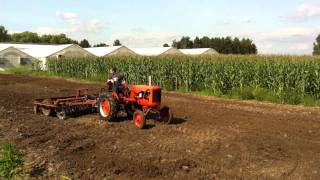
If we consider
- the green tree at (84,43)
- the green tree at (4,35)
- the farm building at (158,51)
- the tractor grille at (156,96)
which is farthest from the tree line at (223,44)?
the tractor grille at (156,96)

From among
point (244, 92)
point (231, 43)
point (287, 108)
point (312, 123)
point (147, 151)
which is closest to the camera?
point (147, 151)

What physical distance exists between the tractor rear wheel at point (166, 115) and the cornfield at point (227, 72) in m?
8.70

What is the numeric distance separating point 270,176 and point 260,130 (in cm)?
398

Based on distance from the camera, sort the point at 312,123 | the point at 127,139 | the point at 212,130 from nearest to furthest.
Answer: the point at 127,139, the point at 212,130, the point at 312,123

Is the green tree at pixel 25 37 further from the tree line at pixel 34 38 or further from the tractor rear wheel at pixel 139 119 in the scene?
the tractor rear wheel at pixel 139 119

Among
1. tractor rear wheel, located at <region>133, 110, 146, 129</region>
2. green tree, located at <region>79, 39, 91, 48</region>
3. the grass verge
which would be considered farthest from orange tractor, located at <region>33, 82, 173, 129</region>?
green tree, located at <region>79, 39, 91, 48</region>

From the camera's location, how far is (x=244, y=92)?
21.3m

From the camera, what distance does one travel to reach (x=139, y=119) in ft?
40.4

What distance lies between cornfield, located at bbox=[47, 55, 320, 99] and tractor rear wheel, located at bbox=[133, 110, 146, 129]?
9438 mm

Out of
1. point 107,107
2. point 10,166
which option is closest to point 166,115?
point 107,107

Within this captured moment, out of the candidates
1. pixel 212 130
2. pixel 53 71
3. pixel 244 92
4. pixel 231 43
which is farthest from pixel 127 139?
pixel 231 43

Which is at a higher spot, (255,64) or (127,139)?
(255,64)

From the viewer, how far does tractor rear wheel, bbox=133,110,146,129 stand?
1209 centimetres

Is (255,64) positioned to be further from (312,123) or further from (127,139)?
(127,139)
